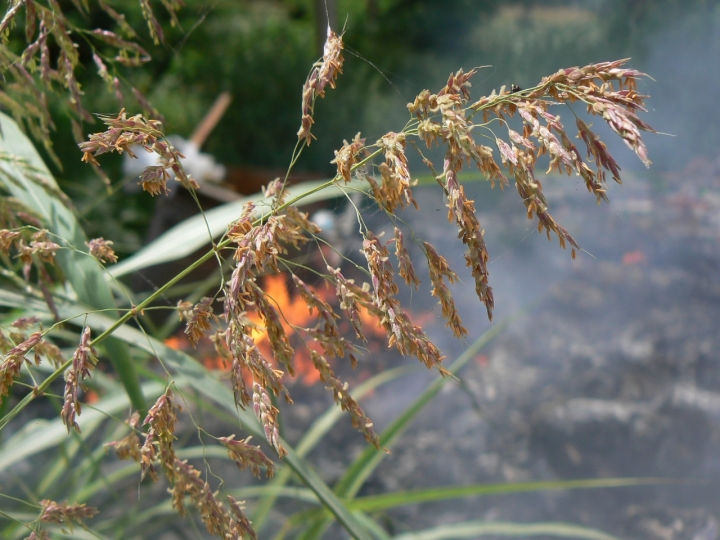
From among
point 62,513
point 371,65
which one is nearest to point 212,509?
point 62,513

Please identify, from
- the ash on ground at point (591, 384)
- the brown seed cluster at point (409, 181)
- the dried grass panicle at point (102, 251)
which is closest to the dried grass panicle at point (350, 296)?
the brown seed cluster at point (409, 181)

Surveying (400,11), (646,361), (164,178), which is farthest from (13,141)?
(400,11)

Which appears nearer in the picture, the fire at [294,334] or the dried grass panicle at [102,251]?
the dried grass panicle at [102,251]

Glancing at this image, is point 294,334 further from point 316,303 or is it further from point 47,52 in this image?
point 316,303

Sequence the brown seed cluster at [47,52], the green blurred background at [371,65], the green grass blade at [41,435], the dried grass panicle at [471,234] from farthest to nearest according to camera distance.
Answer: the green blurred background at [371,65], the green grass blade at [41,435], the brown seed cluster at [47,52], the dried grass panicle at [471,234]

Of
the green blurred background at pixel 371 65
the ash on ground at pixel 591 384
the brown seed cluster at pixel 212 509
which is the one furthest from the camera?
the green blurred background at pixel 371 65

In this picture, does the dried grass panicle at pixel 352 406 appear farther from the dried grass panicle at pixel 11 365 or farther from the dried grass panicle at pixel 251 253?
the dried grass panicle at pixel 11 365
